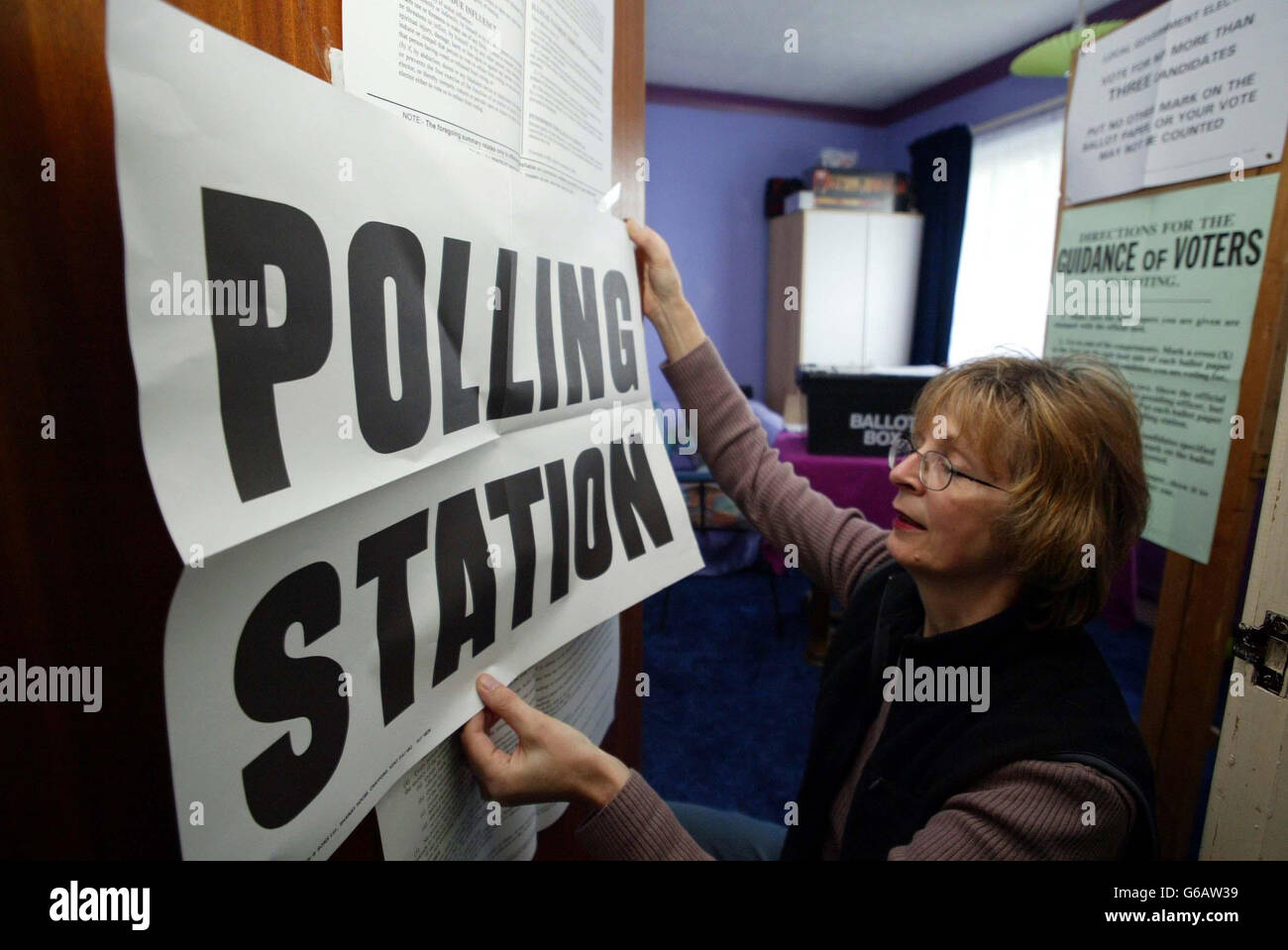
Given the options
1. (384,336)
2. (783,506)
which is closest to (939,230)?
(783,506)

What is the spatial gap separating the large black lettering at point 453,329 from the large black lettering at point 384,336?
20 mm

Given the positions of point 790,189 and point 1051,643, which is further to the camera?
point 790,189

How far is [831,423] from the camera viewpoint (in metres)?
2.63

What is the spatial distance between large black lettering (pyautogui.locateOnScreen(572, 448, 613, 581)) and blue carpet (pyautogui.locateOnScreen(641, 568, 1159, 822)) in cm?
166

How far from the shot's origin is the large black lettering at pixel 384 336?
0.41m

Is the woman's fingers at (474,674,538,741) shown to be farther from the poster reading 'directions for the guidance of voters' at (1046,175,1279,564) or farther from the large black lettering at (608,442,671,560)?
the poster reading 'directions for the guidance of voters' at (1046,175,1279,564)

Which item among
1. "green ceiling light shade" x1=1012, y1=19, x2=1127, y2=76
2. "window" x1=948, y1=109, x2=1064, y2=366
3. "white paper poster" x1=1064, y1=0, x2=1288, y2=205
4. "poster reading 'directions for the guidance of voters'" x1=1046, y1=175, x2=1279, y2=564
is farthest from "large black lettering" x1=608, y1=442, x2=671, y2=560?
"window" x1=948, y1=109, x2=1064, y2=366

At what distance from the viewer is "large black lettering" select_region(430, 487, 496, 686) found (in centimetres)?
51

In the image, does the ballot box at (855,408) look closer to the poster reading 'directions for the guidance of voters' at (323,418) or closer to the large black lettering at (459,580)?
the poster reading 'directions for the guidance of voters' at (323,418)

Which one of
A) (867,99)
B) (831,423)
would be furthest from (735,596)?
(867,99)

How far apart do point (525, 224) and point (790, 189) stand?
16.4ft

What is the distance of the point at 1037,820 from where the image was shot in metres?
0.67
